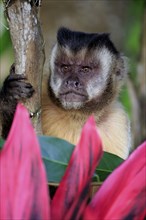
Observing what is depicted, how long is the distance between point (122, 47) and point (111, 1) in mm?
678

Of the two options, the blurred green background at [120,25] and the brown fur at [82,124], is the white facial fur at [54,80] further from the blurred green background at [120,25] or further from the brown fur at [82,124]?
the blurred green background at [120,25]

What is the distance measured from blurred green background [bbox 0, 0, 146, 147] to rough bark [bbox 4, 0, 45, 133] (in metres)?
3.41

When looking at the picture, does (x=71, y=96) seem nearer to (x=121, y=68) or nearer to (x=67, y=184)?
(x=121, y=68)

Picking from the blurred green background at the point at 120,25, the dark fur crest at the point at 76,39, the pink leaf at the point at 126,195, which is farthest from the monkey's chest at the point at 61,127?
the blurred green background at the point at 120,25

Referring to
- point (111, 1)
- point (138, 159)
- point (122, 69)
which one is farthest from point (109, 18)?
point (138, 159)

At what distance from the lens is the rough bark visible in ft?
4.91

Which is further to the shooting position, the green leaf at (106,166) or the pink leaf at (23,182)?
the green leaf at (106,166)

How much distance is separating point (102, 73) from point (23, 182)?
88.8 inches

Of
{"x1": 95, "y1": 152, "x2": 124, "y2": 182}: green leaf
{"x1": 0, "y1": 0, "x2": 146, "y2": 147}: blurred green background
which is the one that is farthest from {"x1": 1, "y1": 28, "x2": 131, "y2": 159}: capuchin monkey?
{"x1": 0, "y1": 0, "x2": 146, "y2": 147}: blurred green background

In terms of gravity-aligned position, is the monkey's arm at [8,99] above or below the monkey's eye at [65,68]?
below

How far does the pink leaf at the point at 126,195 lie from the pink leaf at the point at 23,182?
2.8 inches

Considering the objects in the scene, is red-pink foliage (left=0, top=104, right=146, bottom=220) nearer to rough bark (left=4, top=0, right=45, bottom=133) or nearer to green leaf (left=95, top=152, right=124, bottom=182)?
green leaf (left=95, top=152, right=124, bottom=182)

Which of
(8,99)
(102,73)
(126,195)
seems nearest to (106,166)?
(126,195)

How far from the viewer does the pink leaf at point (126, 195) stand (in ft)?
2.63
